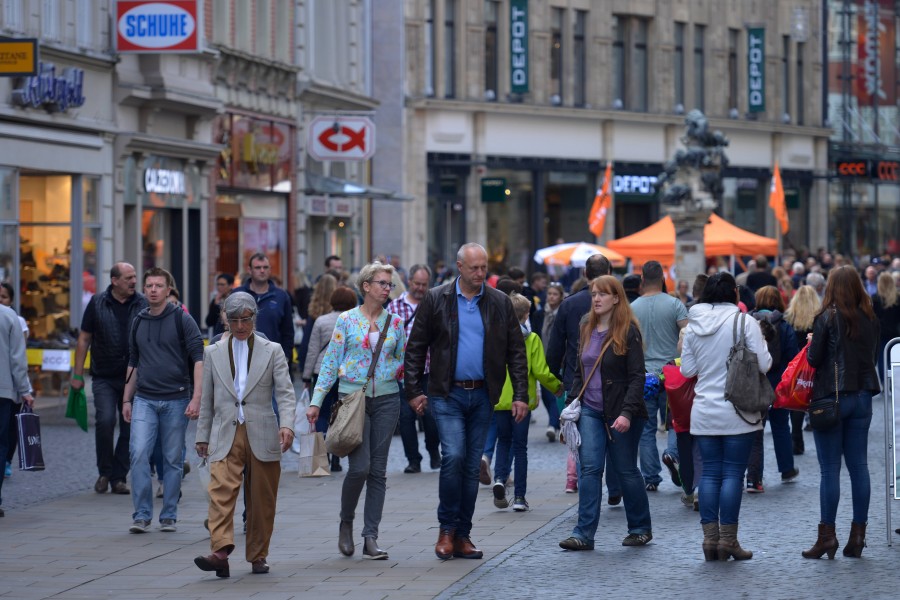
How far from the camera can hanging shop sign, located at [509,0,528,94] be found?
49.6m

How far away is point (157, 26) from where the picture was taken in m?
27.0

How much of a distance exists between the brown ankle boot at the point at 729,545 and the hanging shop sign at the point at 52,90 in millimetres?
15280

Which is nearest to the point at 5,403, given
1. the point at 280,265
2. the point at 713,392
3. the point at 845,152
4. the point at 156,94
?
the point at 713,392

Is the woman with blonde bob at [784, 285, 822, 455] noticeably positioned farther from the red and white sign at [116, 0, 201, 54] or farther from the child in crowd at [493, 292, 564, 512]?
the red and white sign at [116, 0, 201, 54]

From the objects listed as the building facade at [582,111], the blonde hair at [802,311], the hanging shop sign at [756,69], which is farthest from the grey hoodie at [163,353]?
the hanging shop sign at [756,69]

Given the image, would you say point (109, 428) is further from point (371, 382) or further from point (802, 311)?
point (802, 311)

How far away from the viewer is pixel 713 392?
Result: 439 inches

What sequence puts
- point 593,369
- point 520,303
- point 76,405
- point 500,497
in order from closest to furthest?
point 593,369 < point 500,497 < point 520,303 < point 76,405

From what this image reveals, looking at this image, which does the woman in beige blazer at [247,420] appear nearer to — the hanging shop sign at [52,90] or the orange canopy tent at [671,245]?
the hanging shop sign at [52,90]

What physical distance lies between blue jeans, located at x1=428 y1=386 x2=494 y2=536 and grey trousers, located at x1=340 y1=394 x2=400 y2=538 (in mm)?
317

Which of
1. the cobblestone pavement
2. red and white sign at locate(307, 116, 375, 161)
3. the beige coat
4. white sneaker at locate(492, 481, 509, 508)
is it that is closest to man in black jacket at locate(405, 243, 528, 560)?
the cobblestone pavement

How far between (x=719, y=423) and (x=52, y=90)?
16.1 metres

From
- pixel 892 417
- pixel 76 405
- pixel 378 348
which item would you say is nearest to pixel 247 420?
pixel 378 348

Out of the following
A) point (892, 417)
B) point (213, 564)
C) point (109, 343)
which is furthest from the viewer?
point (109, 343)
